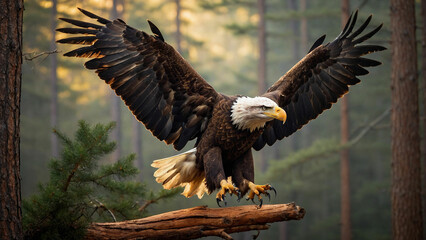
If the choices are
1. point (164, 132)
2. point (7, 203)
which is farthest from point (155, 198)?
point (7, 203)

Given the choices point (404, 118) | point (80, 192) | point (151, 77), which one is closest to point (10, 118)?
point (80, 192)

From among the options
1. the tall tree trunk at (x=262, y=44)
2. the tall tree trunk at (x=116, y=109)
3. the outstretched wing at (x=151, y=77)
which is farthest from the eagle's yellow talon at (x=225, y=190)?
the tall tree trunk at (x=116, y=109)

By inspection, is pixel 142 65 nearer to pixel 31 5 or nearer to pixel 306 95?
pixel 306 95

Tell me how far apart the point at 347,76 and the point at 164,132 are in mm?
2448

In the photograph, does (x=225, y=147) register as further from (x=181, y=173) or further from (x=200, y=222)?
(x=200, y=222)

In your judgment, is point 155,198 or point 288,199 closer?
point 155,198

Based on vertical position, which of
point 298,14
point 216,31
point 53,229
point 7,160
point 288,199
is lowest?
point 288,199

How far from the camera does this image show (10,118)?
2975 mm

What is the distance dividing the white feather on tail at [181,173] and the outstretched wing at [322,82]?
86cm

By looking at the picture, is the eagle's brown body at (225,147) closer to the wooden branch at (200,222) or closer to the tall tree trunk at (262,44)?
the wooden branch at (200,222)

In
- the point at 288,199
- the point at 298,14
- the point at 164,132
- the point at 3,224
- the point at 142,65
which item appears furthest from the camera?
the point at 288,199

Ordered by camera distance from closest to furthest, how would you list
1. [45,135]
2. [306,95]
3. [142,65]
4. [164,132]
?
[142,65] → [164,132] → [306,95] → [45,135]

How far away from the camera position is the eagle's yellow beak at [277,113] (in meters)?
3.86

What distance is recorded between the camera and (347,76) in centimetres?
521
